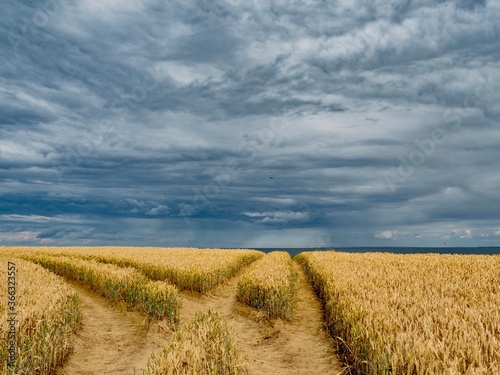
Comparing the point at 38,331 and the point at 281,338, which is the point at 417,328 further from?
the point at 38,331

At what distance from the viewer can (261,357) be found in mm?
11086

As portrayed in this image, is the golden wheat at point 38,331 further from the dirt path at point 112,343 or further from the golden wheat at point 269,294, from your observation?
the golden wheat at point 269,294

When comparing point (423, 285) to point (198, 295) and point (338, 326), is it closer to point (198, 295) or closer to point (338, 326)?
point (338, 326)

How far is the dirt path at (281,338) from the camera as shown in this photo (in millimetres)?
10078

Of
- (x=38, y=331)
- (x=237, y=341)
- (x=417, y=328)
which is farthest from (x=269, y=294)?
(x=38, y=331)

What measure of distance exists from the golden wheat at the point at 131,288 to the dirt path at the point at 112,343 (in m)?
0.57

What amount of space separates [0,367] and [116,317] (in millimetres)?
8126

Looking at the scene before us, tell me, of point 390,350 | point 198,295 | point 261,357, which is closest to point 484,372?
point 390,350

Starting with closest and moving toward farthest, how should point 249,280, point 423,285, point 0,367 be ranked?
1. point 0,367
2. point 423,285
3. point 249,280

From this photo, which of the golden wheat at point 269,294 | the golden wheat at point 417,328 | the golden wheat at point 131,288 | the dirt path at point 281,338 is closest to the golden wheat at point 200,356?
the dirt path at point 281,338

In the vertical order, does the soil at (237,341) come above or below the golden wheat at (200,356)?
below

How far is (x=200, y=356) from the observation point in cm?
702

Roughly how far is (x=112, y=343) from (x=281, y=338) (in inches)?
222

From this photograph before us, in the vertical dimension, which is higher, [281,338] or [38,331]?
[38,331]
